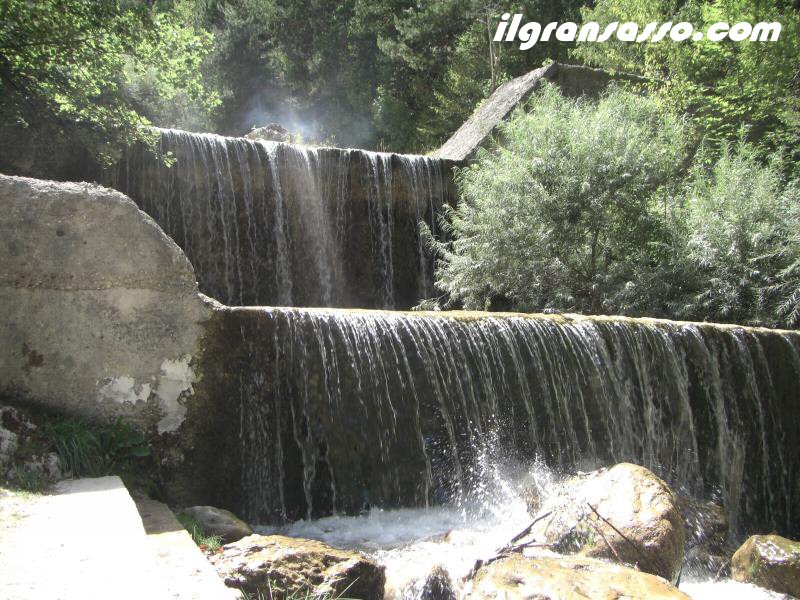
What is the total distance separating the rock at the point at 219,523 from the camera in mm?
4531

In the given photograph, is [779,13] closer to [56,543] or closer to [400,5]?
[400,5]

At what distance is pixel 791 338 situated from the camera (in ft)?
28.0

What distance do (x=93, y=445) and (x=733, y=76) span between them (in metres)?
16.1

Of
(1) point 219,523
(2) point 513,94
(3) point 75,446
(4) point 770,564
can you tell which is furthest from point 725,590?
(2) point 513,94

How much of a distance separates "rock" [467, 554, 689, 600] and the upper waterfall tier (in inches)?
306

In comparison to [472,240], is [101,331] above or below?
below

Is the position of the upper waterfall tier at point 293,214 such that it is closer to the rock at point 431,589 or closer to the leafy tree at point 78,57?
the leafy tree at point 78,57

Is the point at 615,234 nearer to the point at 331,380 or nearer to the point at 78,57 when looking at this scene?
the point at 331,380

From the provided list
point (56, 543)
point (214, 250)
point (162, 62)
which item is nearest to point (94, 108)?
point (162, 62)

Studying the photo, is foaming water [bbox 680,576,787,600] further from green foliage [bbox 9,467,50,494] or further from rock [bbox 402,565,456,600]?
green foliage [bbox 9,467,50,494]

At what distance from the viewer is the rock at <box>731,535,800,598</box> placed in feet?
18.4

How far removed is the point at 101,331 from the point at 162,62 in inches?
182

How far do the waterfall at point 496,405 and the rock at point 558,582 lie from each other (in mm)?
2383

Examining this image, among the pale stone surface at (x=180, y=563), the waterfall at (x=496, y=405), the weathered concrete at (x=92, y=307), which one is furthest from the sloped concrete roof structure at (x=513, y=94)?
the pale stone surface at (x=180, y=563)
